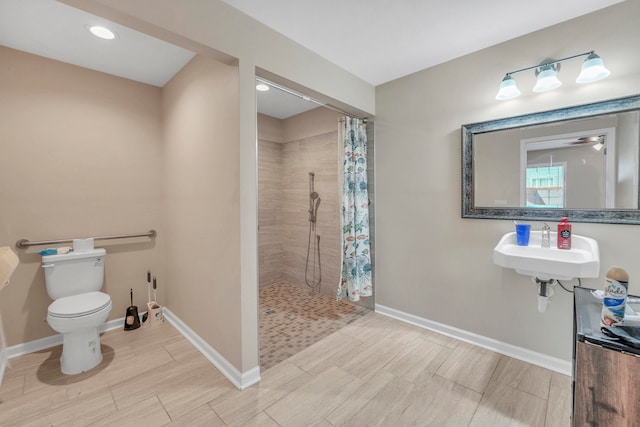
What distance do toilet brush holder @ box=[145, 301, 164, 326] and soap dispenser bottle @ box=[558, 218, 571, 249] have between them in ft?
11.5

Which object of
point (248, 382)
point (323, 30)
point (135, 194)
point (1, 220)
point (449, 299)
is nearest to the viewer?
point (248, 382)

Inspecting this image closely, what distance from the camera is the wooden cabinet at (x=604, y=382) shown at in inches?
36.0

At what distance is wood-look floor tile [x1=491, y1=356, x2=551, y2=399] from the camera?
6.00 ft

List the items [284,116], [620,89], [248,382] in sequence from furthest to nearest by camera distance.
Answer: [284,116]
[248,382]
[620,89]

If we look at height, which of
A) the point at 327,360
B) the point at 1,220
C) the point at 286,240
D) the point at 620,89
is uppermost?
the point at 620,89

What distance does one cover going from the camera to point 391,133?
9.38 feet

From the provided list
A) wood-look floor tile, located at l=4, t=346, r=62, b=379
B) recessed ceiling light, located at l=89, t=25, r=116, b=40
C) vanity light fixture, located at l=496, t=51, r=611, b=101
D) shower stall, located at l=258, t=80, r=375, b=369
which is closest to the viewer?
vanity light fixture, located at l=496, t=51, r=611, b=101

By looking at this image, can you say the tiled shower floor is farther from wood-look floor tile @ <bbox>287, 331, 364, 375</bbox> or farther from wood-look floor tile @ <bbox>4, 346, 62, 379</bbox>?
wood-look floor tile @ <bbox>4, 346, 62, 379</bbox>

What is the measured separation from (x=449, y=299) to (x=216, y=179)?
7.41 feet

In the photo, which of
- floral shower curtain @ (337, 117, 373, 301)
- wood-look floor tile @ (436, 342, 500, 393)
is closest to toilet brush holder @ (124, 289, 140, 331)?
floral shower curtain @ (337, 117, 373, 301)

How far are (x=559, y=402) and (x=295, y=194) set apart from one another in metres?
3.29

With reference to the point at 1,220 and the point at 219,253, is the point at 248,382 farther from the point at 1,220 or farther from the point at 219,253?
the point at 1,220

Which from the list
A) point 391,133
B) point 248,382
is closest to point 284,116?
point 391,133

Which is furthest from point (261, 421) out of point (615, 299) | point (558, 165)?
point (558, 165)
